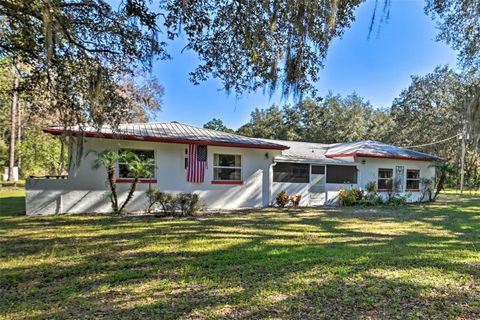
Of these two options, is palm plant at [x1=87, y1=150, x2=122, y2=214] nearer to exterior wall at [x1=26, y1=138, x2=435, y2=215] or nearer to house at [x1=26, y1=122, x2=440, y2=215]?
exterior wall at [x1=26, y1=138, x2=435, y2=215]

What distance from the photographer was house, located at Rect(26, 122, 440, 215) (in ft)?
35.1

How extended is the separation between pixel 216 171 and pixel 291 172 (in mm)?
4278

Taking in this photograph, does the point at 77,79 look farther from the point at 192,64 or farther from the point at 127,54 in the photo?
the point at 192,64

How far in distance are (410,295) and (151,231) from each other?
19.4ft

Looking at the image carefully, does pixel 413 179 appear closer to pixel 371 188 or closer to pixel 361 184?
pixel 361 184

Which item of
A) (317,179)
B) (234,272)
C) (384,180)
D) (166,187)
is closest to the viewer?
(234,272)

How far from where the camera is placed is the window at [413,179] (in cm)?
1830

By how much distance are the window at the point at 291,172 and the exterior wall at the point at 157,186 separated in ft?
3.95

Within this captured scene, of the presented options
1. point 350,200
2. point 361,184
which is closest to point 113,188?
point 350,200

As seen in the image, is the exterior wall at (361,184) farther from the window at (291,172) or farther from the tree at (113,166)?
the tree at (113,166)

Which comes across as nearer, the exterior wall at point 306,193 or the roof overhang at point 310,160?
the exterior wall at point 306,193

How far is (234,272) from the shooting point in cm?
477

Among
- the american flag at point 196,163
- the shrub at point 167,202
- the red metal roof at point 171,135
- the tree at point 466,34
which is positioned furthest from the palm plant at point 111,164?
the tree at point 466,34

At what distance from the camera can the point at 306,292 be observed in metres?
3.98
